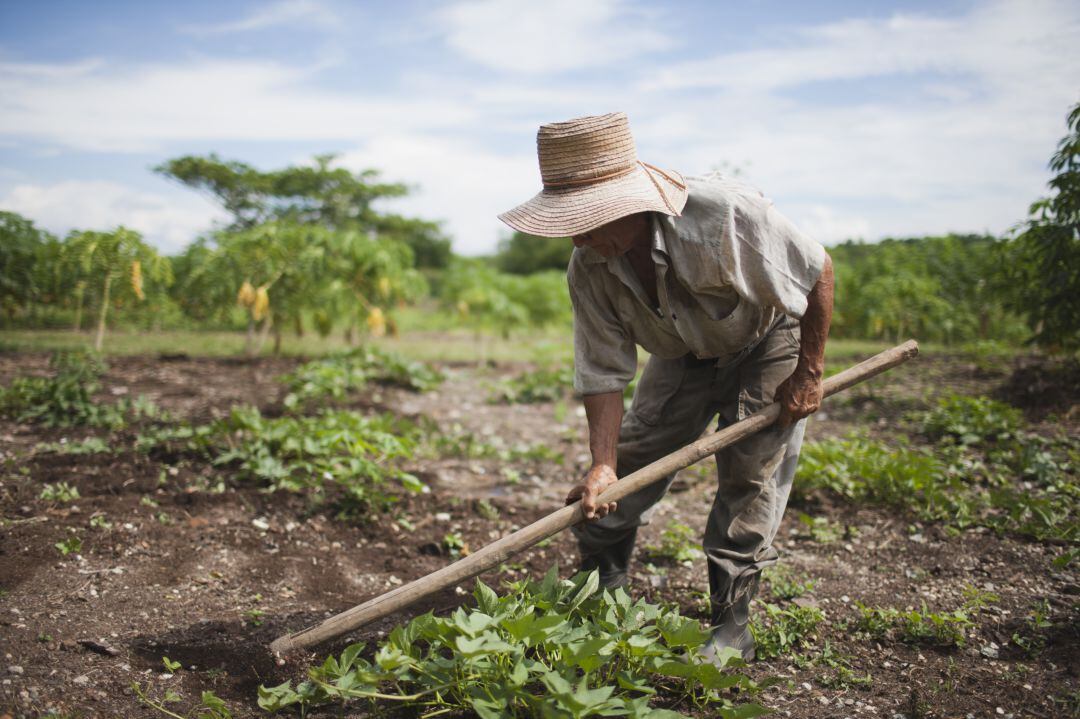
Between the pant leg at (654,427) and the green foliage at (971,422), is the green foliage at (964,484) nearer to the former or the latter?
the green foliage at (971,422)

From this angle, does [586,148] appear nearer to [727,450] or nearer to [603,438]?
[603,438]

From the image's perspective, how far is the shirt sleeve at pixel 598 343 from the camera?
2553 millimetres

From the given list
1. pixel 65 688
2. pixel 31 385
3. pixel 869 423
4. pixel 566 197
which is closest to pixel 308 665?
pixel 65 688

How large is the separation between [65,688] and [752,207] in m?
2.57

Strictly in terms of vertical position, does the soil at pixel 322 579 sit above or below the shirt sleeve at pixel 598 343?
below

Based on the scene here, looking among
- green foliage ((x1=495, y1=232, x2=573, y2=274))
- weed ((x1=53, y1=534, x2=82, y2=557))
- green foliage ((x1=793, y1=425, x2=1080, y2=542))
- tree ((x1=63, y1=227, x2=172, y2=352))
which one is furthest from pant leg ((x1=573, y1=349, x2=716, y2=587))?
green foliage ((x1=495, y1=232, x2=573, y2=274))

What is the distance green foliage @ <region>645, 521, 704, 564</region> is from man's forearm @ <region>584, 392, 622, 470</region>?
114 centimetres

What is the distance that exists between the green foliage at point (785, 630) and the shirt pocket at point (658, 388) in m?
0.88

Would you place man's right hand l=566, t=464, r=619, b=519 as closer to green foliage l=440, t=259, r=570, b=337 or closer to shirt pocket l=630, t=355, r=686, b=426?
shirt pocket l=630, t=355, r=686, b=426

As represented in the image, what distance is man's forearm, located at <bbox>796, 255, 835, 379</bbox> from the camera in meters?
2.40

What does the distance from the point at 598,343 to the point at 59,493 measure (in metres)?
2.74

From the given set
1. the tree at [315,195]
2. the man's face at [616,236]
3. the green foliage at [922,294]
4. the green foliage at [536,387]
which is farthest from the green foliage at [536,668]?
the tree at [315,195]

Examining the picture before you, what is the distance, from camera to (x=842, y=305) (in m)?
10.3

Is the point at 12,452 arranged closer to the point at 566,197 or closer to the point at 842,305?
the point at 566,197
